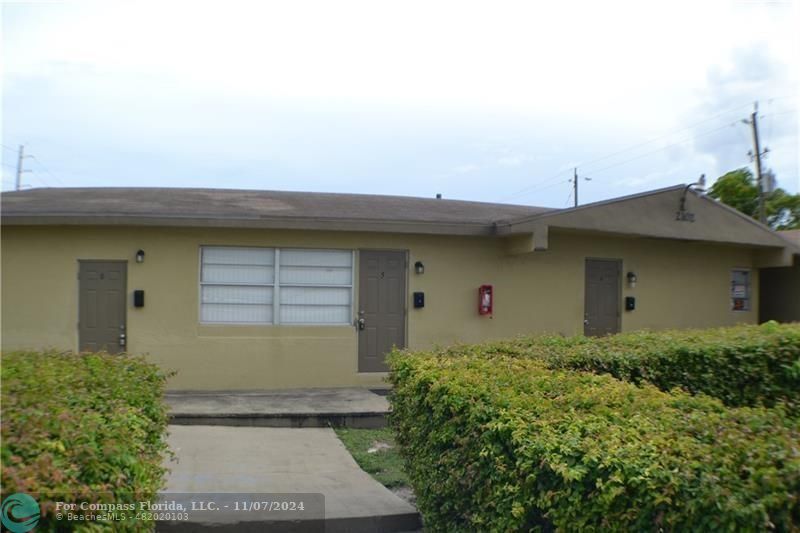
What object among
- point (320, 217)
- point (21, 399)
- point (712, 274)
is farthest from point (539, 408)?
point (712, 274)

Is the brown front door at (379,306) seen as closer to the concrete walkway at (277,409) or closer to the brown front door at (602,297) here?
the concrete walkway at (277,409)

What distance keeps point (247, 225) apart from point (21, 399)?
23.9 feet

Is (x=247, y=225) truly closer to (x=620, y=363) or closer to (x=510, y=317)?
(x=510, y=317)

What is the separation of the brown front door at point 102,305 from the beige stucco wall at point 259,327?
0.12 meters

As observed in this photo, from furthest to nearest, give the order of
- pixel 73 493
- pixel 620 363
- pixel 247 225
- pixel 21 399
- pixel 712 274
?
pixel 712 274 → pixel 247 225 → pixel 620 363 → pixel 21 399 → pixel 73 493

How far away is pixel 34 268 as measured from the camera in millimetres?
10352

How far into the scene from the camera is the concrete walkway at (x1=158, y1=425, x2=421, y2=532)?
520cm

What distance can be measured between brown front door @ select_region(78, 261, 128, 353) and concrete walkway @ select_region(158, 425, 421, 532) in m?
2.87

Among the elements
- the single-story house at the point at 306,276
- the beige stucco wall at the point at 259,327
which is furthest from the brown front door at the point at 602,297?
the beige stucco wall at the point at 259,327

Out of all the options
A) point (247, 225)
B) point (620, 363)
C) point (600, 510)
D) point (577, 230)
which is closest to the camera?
point (600, 510)

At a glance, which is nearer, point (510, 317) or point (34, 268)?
point (34, 268)

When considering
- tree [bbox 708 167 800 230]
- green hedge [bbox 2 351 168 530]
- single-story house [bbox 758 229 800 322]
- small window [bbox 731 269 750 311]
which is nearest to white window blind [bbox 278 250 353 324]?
green hedge [bbox 2 351 168 530]

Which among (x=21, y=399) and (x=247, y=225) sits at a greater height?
(x=247, y=225)

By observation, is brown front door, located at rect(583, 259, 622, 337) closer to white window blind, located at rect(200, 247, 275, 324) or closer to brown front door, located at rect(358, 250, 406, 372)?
brown front door, located at rect(358, 250, 406, 372)
